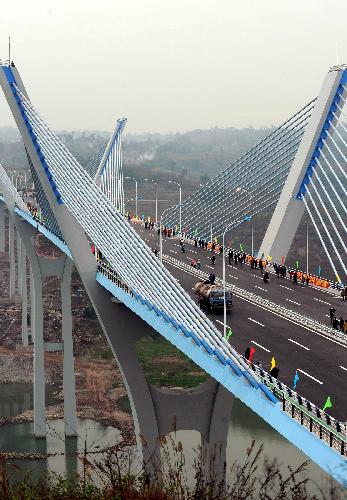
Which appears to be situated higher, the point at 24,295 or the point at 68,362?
the point at 24,295

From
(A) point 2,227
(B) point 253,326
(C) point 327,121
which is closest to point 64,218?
(B) point 253,326

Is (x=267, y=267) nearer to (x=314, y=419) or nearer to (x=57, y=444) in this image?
(x=57, y=444)

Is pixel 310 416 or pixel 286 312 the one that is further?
pixel 286 312

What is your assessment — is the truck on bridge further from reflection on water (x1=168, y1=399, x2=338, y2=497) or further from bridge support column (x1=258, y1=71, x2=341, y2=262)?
bridge support column (x1=258, y1=71, x2=341, y2=262)

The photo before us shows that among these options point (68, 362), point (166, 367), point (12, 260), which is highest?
point (12, 260)

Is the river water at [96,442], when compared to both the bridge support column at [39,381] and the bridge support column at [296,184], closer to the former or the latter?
the bridge support column at [39,381]

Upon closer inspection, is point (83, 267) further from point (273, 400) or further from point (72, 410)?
point (72, 410)

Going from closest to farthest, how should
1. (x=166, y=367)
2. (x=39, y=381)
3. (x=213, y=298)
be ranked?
(x=213, y=298) < (x=39, y=381) < (x=166, y=367)

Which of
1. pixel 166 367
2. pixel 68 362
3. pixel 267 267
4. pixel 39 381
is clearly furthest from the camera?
pixel 166 367

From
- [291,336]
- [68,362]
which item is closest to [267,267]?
[68,362]
